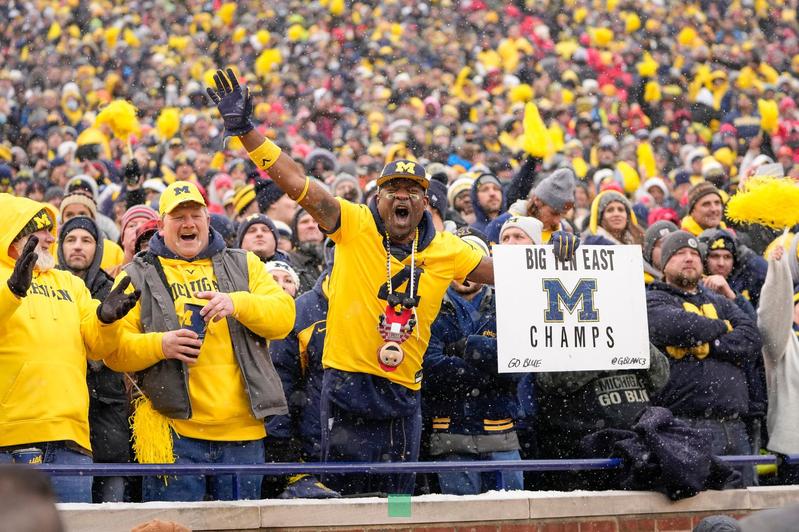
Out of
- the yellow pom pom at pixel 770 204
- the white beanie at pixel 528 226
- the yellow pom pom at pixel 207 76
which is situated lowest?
the white beanie at pixel 528 226

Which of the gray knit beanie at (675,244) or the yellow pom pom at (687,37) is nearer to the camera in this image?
the gray knit beanie at (675,244)

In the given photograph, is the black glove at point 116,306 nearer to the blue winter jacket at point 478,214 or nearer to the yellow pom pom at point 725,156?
the blue winter jacket at point 478,214

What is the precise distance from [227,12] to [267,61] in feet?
9.92

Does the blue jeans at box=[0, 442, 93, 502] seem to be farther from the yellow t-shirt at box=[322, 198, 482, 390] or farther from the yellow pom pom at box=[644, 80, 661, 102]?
the yellow pom pom at box=[644, 80, 661, 102]

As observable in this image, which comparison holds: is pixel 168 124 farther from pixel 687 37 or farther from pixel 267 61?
pixel 687 37

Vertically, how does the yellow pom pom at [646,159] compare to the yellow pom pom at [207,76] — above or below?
below

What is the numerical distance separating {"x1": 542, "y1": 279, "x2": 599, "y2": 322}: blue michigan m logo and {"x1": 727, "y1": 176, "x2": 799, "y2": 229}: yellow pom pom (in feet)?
5.49

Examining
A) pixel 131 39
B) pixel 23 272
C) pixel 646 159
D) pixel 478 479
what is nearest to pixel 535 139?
pixel 478 479

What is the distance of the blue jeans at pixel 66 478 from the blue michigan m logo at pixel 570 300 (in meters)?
2.56

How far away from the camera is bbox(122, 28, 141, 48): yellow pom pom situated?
2250 centimetres

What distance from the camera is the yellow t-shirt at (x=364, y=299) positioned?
20.4 feet

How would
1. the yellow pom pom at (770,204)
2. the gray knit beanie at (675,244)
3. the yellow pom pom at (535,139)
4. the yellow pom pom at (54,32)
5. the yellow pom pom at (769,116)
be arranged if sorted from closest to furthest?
the gray knit beanie at (675,244) → the yellow pom pom at (770,204) → the yellow pom pom at (535,139) → the yellow pom pom at (769,116) → the yellow pom pom at (54,32)

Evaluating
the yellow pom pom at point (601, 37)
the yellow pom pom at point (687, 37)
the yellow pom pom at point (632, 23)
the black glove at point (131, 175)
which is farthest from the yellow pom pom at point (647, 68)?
the black glove at point (131, 175)

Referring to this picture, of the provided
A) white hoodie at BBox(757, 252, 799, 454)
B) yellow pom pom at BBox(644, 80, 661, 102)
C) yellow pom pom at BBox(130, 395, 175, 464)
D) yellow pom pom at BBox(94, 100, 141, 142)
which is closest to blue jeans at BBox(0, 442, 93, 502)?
yellow pom pom at BBox(130, 395, 175, 464)
